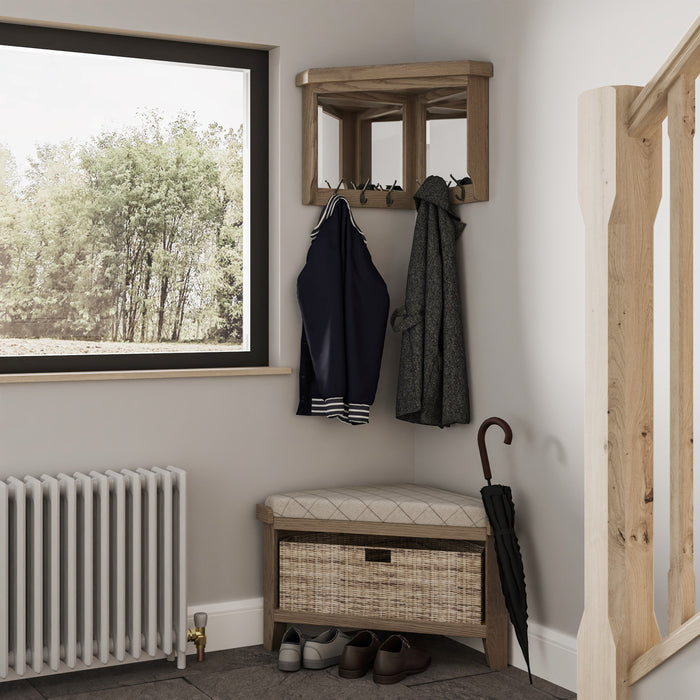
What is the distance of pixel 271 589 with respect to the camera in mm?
3203

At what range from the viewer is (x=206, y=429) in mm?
3248

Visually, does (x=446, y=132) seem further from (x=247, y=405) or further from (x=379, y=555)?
(x=379, y=555)

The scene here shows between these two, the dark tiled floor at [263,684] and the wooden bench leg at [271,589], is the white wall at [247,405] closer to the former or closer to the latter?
the wooden bench leg at [271,589]

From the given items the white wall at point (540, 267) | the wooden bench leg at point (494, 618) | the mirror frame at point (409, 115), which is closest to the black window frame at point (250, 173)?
the mirror frame at point (409, 115)

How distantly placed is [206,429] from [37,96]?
49.0 inches

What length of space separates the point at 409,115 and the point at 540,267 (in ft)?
2.77

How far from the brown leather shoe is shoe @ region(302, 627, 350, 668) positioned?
0.52ft

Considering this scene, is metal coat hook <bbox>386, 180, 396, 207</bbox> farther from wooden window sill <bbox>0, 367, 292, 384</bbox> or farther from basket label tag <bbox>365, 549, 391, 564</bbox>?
basket label tag <bbox>365, 549, 391, 564</bbox>

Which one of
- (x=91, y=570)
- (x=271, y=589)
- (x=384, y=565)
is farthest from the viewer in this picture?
(x=271, y=589)

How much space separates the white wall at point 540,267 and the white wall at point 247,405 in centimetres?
34

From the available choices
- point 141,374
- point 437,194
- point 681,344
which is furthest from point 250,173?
point 681,344

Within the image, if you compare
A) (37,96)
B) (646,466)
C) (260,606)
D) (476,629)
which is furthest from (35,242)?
(646,466)

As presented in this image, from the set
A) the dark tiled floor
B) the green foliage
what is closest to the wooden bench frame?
the dark tiled floor

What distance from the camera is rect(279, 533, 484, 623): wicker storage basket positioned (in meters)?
3.01
